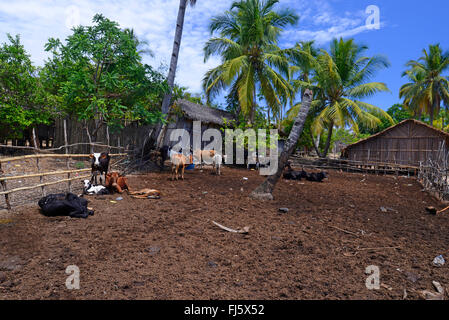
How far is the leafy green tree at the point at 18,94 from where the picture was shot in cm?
1152

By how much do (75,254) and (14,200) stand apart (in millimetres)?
3184

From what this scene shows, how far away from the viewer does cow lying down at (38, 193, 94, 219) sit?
183 inches

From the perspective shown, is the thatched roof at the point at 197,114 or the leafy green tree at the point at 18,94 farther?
the thatched roof at the point at 197,114

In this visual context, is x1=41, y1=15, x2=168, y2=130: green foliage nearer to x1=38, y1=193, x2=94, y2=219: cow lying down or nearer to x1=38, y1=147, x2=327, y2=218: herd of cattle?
x1=38, y1=147, x2=327, y2=218: herd of cattle

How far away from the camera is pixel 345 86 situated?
20328 mm

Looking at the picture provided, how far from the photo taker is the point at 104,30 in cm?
919

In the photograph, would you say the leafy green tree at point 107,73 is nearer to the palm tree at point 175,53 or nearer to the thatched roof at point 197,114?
the palm tree at point 175,53

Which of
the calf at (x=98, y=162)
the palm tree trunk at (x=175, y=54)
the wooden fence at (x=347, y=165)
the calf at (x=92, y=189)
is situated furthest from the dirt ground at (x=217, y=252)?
the wooden fence at (x=347, y=165)

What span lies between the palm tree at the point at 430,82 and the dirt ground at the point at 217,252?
2646 cm

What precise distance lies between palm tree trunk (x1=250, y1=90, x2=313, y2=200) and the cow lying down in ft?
12.7

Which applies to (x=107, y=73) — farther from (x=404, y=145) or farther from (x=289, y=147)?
(x=404, y=145)
